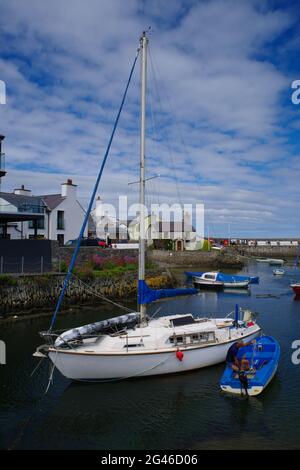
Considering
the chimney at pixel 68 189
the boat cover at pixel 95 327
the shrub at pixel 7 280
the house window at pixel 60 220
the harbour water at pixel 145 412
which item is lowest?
the harbour water at pixel 145 412

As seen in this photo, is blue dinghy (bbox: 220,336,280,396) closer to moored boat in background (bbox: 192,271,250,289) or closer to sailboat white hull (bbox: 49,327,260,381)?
sailboat white hull (bbox: 49,327,260,381)

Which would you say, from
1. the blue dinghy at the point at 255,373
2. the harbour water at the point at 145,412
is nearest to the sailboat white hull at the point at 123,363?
the harbour water at the point at 145,412

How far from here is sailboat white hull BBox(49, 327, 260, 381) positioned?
1645 cm

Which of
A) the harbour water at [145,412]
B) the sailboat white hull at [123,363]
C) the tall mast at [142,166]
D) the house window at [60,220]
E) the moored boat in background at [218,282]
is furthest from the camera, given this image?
the moored boat in background at [218,282]

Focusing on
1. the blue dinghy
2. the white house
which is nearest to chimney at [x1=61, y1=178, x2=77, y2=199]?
the white house

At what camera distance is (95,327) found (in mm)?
18703

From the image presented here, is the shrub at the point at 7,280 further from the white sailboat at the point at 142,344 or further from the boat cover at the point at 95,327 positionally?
the boat cover at the point at 95,327

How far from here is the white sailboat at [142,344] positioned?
16641 mm

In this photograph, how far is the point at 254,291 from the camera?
49.9 meters

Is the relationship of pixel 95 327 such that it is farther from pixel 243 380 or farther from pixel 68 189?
pixel 68 189

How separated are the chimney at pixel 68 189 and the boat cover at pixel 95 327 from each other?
34901 mm

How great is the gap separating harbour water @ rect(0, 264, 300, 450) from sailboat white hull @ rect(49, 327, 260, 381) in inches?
18.1

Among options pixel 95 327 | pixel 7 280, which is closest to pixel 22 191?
pixel 7 280
